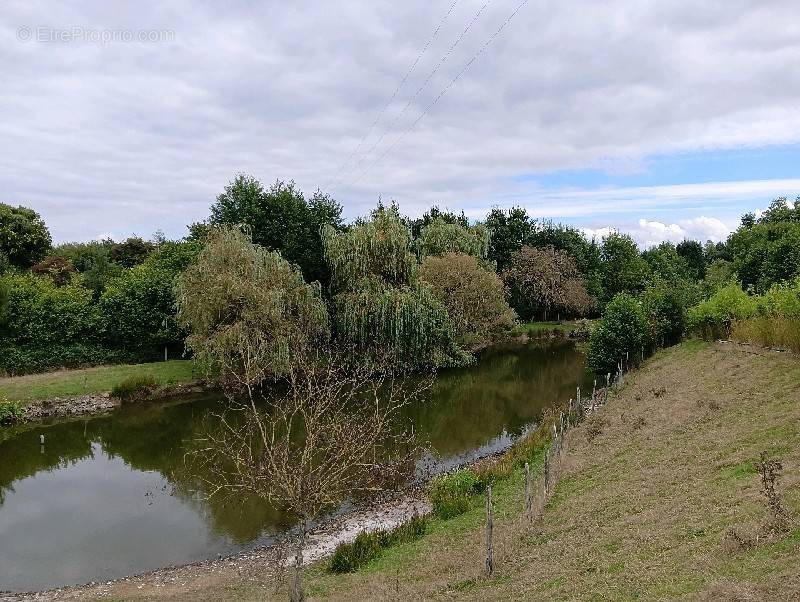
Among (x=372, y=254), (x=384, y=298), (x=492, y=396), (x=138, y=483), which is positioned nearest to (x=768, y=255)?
(x=492, y=396)

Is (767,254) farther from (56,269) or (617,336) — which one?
(56,269)

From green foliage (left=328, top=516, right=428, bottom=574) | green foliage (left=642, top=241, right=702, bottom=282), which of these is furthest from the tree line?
green foliage (left=642, top=241, right=702, bottom=282)

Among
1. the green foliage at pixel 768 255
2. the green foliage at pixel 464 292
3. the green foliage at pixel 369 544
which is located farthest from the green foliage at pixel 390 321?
the green foliage at pixel 768 255

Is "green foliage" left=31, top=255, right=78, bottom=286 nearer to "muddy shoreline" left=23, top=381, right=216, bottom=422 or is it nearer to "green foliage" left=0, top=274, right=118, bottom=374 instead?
"green foliage" left=0, top=274, right=118, bottom=374

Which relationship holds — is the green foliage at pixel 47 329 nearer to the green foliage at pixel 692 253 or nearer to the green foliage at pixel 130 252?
the green foliage at pixel 130 252

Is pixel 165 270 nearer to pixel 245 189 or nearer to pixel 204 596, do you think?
pixel 245 189

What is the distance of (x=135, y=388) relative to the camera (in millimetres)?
26172

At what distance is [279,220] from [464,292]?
499 inches

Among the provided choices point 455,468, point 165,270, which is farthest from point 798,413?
point 165,270

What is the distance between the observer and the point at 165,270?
32.5 meters

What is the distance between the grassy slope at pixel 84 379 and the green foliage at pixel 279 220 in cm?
806

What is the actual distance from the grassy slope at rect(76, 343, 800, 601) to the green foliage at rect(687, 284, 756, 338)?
851 centimetres

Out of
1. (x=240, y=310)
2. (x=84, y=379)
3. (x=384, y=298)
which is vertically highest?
(x=384, y=298)

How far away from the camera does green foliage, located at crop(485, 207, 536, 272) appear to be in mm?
52844
